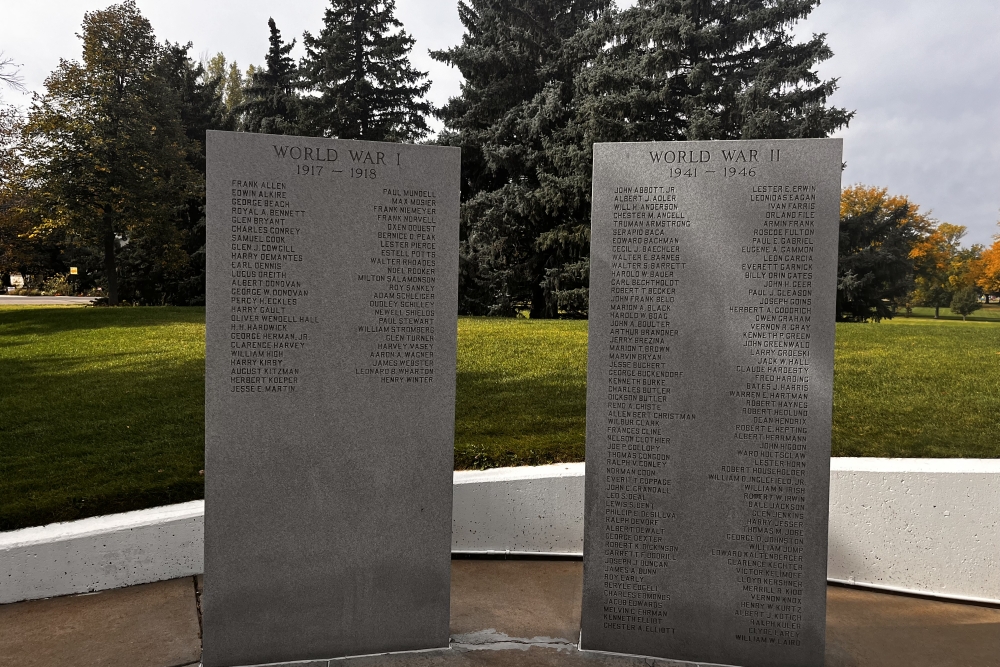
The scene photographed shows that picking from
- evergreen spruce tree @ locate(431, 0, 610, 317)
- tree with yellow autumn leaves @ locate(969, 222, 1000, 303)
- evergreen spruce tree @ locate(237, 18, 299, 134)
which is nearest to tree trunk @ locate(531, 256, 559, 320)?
evergreen spruce tree @ locate(431, 0, 610, 317)

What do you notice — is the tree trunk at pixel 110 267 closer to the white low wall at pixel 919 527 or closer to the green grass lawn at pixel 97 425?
the green grass lawn at pixel 97 425

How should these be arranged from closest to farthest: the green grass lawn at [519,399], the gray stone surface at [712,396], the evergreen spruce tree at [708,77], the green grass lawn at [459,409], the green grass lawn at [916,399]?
the gray stone surface at [712,396], the green grass lawn at [459,409], the green grass lawn at [519,399], the green grass lawn at [916,399], the evergreen spruce tree at [708,77]

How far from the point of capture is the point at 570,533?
Answer: 17.3 ft

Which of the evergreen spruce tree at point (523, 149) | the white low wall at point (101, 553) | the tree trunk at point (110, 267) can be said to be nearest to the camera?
the white low wall at point (101, 553)

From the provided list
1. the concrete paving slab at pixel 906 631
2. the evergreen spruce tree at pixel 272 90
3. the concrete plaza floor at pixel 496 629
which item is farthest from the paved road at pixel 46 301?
the concrete paving slab at pixel 906 631

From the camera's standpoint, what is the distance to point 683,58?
70.4 feet

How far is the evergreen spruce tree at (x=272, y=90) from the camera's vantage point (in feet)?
96.5

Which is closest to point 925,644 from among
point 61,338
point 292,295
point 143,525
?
point 292,295

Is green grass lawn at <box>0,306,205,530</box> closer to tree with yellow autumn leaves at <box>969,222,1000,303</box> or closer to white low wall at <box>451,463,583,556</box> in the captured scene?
white low wall at <box>451,463,583,556</box>

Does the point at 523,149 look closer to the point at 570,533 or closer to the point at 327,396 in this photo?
the point at 570,533

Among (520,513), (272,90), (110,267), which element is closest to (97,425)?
(520,513)

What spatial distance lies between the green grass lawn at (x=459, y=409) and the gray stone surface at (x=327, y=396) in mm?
2214

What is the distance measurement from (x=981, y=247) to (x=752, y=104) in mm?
20515

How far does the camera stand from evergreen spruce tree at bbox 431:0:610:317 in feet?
73.9
